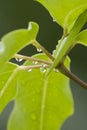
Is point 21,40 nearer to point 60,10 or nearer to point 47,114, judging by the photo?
point 60,10

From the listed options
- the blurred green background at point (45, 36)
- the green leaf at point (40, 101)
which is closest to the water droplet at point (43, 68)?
the green leaf at point (40, 101)

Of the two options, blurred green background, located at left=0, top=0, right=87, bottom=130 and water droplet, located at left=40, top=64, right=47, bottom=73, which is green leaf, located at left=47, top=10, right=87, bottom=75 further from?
blurred green background, located at left=0, top=0, right=87, bottom=130

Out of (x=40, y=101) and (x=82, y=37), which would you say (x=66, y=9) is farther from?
(x=40, y=101)

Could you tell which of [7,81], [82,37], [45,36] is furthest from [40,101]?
[45,36]

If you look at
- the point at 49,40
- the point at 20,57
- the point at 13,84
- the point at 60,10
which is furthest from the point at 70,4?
the point at 49,40

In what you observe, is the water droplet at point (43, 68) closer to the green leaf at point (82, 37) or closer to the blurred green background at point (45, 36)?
the green leaf at point (82, 37)

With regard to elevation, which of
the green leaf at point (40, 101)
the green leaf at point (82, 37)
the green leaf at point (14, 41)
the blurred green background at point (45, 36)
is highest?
the green leaf at point (14, 41)
